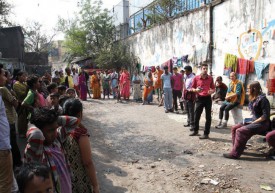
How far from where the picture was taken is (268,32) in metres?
7.59

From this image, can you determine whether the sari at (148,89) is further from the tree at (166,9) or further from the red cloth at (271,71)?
the red cloth at (271,71)

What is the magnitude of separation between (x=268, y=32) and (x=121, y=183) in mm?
5795

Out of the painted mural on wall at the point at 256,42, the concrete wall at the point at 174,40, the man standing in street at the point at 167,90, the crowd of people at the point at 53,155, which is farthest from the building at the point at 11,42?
the crowd of people at the point at 53,155

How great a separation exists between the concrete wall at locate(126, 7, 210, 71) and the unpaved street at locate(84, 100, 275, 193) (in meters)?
4.25

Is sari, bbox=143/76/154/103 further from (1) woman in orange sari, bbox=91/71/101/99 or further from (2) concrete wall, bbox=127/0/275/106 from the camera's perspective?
(1) woman in orange sari, bbox=91/71/101/99

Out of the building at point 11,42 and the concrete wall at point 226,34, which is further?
the building at point 11,42

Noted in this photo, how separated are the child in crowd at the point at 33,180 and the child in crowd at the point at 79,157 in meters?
0.69

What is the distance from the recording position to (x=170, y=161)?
17.7 feet

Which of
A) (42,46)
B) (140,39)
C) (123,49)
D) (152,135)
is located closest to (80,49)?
(123,49)

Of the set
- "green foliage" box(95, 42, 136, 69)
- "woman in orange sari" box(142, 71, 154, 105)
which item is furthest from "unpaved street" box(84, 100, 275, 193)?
"green foliage" box(95, 42, 136, 69)

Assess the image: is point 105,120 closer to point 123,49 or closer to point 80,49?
point 123,49

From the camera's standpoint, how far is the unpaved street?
4348mm

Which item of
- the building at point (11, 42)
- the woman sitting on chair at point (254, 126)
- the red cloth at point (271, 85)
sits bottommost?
the woman sitting on chair at point (254, 126)

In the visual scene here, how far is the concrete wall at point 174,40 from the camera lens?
11.1 m
